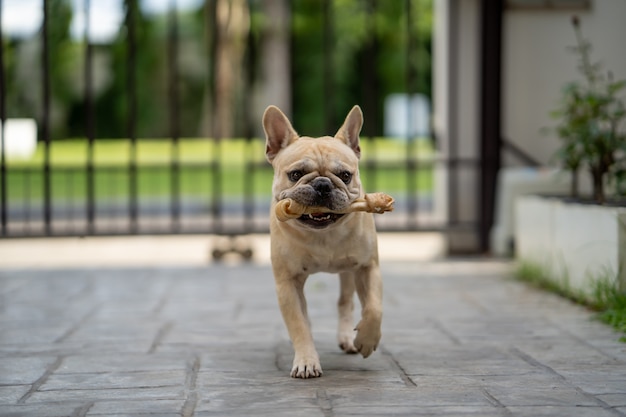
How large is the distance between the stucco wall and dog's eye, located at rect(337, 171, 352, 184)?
5.89 meters

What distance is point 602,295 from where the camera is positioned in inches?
255

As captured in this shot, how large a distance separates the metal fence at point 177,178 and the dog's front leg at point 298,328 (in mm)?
4834

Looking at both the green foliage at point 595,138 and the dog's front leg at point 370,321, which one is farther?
the green foliage at point 595,138

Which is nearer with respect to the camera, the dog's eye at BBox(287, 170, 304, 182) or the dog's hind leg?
the dog's eye at BBox(287, 170, 304, 182)

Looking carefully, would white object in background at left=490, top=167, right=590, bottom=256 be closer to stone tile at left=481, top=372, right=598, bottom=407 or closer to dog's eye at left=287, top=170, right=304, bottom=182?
stone tile at left=481, top=372, right=598, bottom=407

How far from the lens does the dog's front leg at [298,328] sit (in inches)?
179

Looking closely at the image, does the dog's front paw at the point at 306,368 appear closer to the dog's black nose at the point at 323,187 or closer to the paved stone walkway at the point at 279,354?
the paved stone walkway at the point at 279,354

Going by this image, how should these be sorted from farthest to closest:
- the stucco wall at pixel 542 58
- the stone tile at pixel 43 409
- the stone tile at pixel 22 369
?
1. the stucco wall at pixel 542 58
2. the stone tile at pixel 22 369
3. the stone tile at pixel 43 409

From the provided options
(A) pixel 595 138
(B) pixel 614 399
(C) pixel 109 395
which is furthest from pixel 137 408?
(A) pixel 595 138

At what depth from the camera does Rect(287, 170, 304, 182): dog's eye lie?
14.9 ft

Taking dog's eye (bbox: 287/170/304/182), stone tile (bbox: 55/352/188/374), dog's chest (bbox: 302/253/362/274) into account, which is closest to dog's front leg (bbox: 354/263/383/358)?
dog's chest (bbox: 302/253/362/274)

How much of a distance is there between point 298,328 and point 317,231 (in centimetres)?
47

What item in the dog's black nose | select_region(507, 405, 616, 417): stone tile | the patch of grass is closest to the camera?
select_region(507, 405, 616, 417): stone tile

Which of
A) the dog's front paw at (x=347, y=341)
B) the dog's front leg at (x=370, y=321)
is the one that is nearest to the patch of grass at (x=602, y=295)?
the dog's front paw at (x=347, y=341)
